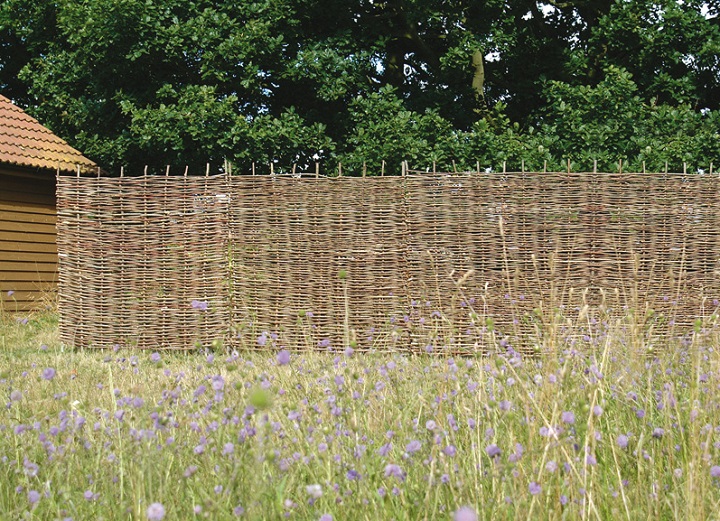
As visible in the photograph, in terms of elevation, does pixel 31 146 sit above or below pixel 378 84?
below

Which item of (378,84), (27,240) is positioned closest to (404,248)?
(378,84)

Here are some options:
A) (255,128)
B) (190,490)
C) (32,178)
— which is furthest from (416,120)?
(190,490)

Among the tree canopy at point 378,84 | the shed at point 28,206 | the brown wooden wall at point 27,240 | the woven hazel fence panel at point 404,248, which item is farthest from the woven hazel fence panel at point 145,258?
the brown wooden wall at point 27,240

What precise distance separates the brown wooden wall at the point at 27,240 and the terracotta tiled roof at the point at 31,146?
37 centimetres

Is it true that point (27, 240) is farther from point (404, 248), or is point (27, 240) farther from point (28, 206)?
point (404, 248)

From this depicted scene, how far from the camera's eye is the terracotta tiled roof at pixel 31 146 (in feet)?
43.6

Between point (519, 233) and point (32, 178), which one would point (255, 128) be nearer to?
point (32, 178)

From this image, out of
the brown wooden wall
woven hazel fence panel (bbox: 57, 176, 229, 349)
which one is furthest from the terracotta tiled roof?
woven hazel fence panel (bbox: 57, 176, 229, 349)

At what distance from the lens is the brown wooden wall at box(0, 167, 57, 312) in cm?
1330

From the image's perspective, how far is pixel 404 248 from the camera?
8.45 metres

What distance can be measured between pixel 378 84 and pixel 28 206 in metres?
7.14

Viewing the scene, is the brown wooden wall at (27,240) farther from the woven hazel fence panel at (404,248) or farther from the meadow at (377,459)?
the meadow at (377,459)

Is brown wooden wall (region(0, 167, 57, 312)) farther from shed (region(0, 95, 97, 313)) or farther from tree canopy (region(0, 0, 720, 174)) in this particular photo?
tree canopy (region(0, 0, 720, 174))

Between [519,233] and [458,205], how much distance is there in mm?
748
